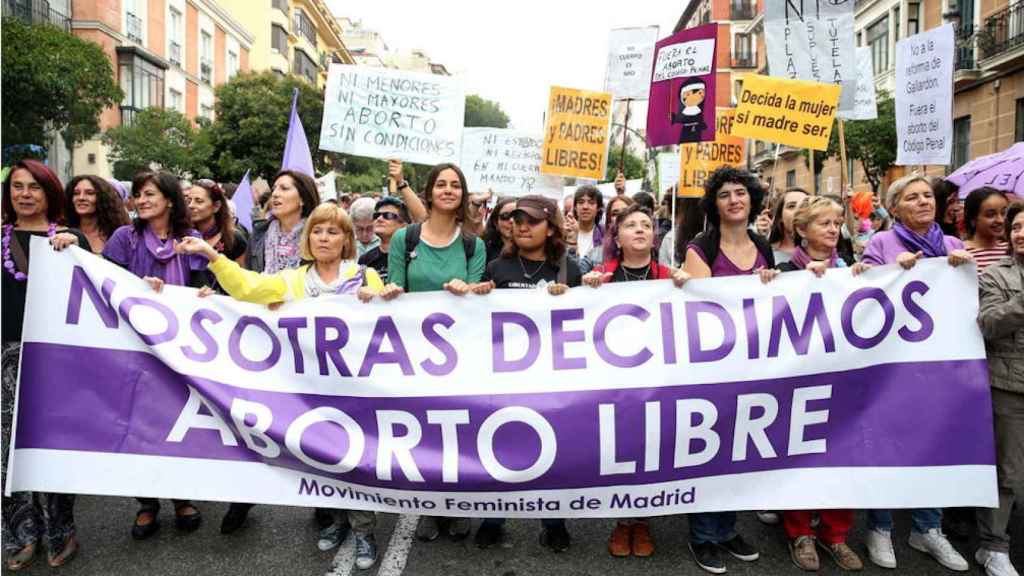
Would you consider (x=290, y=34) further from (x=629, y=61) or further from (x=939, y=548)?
(x=939, y=548)

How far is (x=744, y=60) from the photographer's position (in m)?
52.1

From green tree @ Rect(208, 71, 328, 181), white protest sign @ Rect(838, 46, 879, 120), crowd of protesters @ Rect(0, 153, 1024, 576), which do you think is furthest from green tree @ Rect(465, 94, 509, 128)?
crowd of protesters @ Rect(0, 153, 1024, 576)

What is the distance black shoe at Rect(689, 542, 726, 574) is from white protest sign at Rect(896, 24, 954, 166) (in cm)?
441

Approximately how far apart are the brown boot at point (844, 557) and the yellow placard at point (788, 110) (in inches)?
157

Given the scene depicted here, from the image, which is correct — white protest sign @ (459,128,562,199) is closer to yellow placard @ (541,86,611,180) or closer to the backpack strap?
yellow placard @ (541,86,611,180)

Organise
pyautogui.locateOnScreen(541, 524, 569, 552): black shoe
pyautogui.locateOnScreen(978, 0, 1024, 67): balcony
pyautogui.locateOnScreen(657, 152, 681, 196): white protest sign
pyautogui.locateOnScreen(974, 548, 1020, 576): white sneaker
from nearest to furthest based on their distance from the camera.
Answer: pyautogui.locateOnScreen(974, 548, 1020, 576): white sneaker < pyautogui.locateOnScreen(541, 524, 569, 552): black shoe < pyautogui.locateOnScreen(657, 152, 681, 196): white protest sign < pyautogui.locateOnScreen(978, 0, 1024, 67): balcony

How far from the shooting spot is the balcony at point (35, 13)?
75.5 feet

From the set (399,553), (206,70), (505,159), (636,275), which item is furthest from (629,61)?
(206,70)

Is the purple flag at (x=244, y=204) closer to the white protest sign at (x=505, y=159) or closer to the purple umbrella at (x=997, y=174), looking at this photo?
the white protest sign at (x=505, y=159)

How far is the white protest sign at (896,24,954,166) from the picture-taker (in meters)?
6.43

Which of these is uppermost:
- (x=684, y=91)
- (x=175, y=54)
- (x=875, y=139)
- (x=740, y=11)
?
(x=740, y=11)

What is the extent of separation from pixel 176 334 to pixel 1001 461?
3.78 metres

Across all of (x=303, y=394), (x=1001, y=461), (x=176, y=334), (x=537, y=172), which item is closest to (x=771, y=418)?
(x=1001, y=461)

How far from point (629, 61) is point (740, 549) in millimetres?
5985
